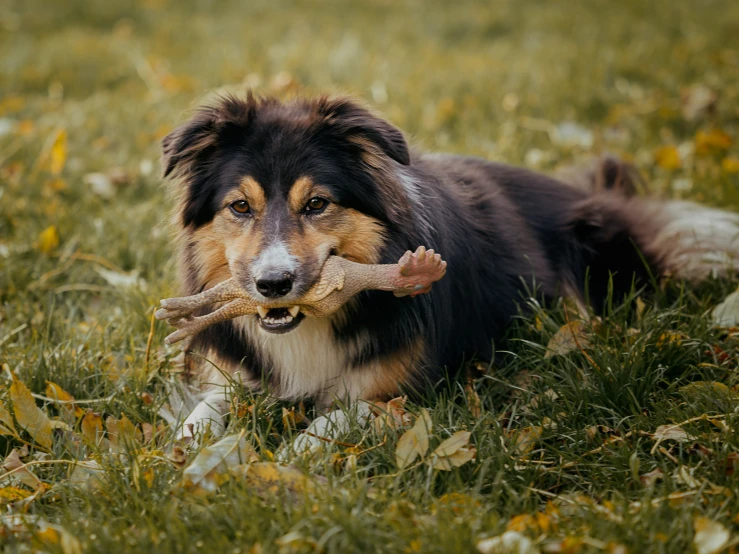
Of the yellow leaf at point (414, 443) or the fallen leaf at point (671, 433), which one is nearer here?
the yellow leaf at point (414, 443)

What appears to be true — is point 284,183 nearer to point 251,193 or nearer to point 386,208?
point 251,193

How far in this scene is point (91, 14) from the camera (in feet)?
32.9

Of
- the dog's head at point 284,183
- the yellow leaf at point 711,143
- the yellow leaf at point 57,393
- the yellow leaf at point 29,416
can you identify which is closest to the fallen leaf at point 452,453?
the dog's head at point 284,183

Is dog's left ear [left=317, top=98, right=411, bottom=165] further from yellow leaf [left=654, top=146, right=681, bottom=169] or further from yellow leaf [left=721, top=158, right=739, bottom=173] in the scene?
yellow leaf [left=654, top=146, right=681, bottom=169]

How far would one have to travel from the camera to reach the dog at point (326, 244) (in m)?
3.22

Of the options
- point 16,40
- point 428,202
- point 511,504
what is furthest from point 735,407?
point 16,40

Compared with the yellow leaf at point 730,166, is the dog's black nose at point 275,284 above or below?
above

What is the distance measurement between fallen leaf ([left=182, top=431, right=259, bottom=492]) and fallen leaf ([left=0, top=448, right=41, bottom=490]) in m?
0.59

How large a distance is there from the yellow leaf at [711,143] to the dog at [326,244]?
2.46 m

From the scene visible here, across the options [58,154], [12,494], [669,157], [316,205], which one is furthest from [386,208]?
[669,157]

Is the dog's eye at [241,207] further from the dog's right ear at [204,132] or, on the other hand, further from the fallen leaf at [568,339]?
the fallen leaf at [568,339]

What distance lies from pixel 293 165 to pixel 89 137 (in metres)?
3.84

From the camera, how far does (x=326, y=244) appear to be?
3.17m

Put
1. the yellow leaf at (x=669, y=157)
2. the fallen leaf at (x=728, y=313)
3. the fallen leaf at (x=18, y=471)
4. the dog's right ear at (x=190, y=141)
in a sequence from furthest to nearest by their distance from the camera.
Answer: the yellow leaf at (x=669, y=157), the fallen leaf at (x=728, y=313), the dog's right ear at (x=190, y=141), the fallen leaf at (x=18, y=471)
